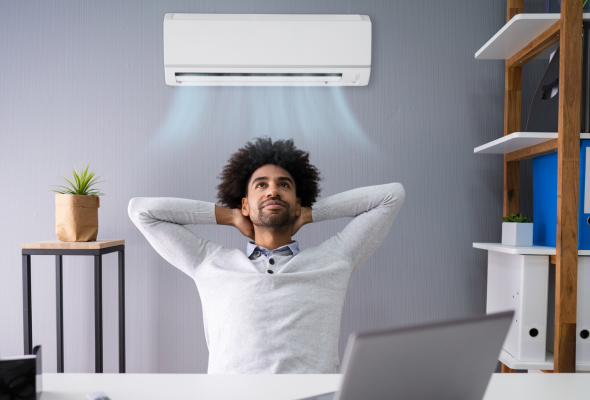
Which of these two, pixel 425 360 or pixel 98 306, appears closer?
pixel 425 360

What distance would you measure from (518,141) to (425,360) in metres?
1.30

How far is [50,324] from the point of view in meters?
1.94

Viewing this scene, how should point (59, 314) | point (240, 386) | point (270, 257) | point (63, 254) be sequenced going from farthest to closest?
point (59, 314) < point (63, 254) < point (270, 257) < point (240, 386)

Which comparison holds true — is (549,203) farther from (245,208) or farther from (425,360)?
(425,360)

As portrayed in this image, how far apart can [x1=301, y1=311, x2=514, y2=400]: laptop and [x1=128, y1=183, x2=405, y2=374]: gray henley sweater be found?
763 millimetres

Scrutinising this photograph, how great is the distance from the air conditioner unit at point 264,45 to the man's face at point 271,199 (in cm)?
58

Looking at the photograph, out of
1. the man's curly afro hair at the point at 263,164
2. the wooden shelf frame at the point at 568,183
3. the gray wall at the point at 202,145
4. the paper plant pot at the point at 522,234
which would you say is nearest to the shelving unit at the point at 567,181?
the wooden shelf frame at the point at 568,183

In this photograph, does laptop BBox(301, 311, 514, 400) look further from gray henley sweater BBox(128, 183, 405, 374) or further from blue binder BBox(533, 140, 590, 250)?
blue binder BBox(533, 140, 590, 250)

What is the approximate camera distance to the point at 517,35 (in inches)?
62.6

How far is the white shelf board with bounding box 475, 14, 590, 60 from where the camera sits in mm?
1453

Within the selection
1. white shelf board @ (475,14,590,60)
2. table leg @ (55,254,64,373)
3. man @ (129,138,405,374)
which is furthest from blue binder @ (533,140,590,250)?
table leg @ (55,254,64,373)

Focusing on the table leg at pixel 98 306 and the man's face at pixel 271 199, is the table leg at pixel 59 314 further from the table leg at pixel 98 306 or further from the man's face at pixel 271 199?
the man's face at pixel 271 199

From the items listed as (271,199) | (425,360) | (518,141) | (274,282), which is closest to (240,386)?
(425,360)

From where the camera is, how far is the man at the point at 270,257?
→ 1.30m
